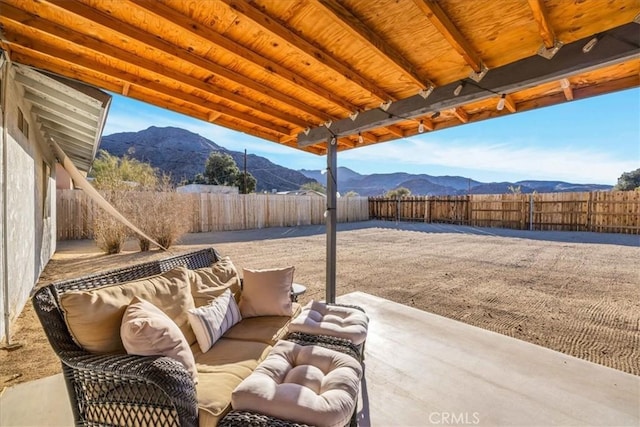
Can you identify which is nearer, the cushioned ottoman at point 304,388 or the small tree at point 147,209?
the cushioned ottoman at point 304,388

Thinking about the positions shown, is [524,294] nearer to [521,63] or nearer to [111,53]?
[521,63]

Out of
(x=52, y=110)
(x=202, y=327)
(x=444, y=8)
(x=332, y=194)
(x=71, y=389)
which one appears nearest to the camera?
(x=71, y=389)

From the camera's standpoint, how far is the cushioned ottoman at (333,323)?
1887 millimetres

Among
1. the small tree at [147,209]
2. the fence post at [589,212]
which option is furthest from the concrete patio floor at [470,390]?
the fence post at [589,212]

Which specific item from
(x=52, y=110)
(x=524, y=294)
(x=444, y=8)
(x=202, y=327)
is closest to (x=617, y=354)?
(x=524, y=294)

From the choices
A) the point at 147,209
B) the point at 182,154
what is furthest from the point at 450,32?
the point at 182,154

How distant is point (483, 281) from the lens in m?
4.68

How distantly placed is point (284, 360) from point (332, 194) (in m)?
2.03

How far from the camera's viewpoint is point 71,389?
52.4 inches

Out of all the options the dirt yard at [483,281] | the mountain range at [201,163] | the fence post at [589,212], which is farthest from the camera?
the mountain range at [201,163]

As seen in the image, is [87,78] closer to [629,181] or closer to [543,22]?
[543,22]

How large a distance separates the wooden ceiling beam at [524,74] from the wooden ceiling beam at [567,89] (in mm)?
320

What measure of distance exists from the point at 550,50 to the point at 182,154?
159 feet

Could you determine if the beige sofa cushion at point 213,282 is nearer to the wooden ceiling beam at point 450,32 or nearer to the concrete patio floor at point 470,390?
the concrete patio floor at point 470,390
